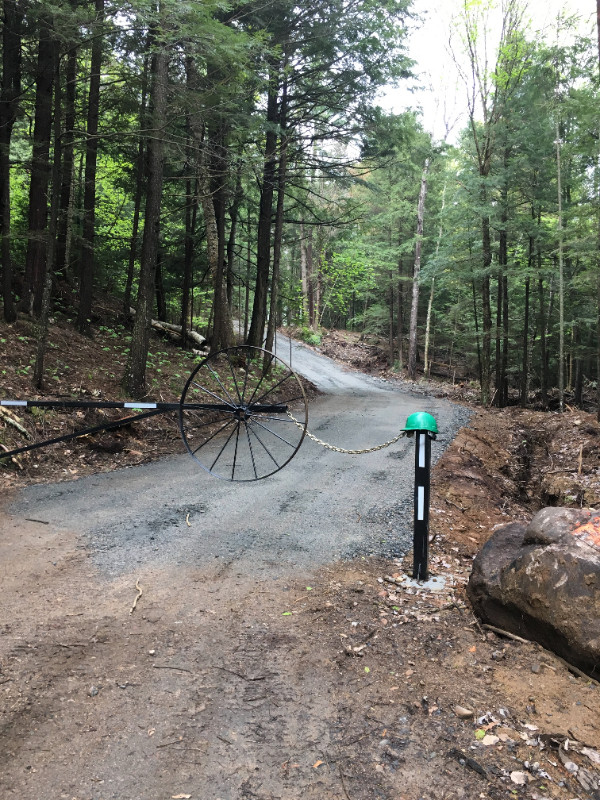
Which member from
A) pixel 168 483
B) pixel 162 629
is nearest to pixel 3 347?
pixel 168 483

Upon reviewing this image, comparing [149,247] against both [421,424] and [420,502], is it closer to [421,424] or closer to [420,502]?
[421,424]

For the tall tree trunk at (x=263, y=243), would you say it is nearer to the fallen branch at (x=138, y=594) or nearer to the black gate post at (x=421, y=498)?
the black gate post at (x=421, y=498)

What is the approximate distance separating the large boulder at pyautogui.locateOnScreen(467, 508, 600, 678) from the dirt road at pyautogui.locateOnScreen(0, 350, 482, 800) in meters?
0.99

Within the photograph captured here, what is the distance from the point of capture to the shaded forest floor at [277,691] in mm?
2416

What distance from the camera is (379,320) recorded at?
34.0m

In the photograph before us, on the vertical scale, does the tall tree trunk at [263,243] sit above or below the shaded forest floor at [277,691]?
above

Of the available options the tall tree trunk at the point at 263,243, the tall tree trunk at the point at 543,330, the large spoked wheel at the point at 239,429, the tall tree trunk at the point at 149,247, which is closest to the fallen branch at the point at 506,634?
the large spoked wheel at the point at 239,429

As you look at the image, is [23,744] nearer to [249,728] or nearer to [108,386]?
[249,728]

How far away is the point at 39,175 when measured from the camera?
11195 millimetres

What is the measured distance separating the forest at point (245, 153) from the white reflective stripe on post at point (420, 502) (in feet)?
24.1

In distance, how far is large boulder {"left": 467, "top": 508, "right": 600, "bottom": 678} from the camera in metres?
3.28

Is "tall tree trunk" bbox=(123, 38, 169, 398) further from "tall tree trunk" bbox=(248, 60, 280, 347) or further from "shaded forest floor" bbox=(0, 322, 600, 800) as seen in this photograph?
"tall tree trunk" bbox=(248, 60, 280, 347)

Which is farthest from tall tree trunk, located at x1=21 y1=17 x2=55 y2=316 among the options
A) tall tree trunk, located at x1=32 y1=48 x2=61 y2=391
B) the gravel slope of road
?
the gravel slope of road

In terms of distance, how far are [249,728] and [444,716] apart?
1.14 metres
